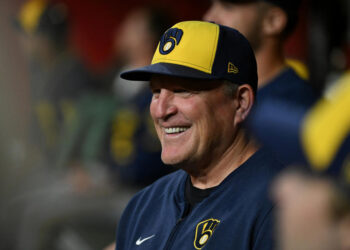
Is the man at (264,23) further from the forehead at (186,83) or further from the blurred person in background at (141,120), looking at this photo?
the blurred person in background at (141,120)

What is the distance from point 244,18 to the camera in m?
2.76

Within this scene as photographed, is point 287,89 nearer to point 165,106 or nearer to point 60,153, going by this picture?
point 165,106

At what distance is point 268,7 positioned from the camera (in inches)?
109

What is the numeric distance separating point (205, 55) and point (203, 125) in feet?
0.66

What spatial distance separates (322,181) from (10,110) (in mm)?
5305

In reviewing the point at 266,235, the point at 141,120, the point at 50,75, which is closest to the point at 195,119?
the point at 266,235

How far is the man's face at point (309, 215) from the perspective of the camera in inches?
32.0

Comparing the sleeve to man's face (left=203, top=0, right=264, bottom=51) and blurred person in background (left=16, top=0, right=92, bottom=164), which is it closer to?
man's face (left=203, top=0, right=264, bottom=51)

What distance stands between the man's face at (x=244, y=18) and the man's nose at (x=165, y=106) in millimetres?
836

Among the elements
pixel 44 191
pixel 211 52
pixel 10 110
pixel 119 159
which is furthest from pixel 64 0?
pixel 211 52

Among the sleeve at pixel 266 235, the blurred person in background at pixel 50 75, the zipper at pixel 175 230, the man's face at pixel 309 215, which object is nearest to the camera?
the man's face at pixel 309 215

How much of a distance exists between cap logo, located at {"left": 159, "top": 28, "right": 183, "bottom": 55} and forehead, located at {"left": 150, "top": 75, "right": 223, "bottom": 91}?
79 mm

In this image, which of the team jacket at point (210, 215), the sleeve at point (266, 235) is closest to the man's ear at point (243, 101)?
the team jacket at point (210, 215)

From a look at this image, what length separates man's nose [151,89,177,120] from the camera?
1.99 meters
